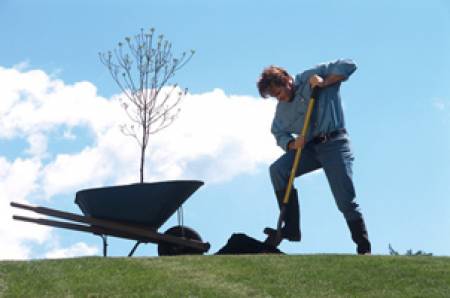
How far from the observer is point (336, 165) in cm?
816

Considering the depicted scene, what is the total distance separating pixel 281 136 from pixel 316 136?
1.37 feet

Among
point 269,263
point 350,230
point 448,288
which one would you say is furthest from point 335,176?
point 448,288

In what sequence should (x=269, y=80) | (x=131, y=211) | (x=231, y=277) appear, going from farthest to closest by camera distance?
(x=131, y=211) → (x=269, y=80) → (x=231, y=277)

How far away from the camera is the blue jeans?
8.12 m

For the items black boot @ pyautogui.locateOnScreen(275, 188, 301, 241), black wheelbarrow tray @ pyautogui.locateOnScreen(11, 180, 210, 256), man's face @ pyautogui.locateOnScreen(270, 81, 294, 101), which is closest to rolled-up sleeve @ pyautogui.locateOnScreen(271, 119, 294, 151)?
man's face @ pyautogui.locateOnScreen(270, 81, 294, 101)

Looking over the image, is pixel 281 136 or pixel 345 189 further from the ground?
pixel 281 136

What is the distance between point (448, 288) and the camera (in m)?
6.72

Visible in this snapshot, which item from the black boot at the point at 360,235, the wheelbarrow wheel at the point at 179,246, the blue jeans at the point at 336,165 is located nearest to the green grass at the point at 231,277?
the black boot at the point at 360,235

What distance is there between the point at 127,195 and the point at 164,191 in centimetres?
37

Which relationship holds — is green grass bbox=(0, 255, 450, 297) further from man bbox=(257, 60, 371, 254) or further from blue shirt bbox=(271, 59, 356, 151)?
blue shirt bbox=(271, 59, 356, 151)

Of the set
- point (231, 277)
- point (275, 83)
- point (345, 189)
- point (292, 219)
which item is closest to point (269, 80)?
point (275, 83)

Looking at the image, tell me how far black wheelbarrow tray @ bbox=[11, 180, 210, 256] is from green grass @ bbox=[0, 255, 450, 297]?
1.47 m

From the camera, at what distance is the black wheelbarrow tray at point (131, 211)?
9289 mm

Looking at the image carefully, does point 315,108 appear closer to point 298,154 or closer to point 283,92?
point 283,92
